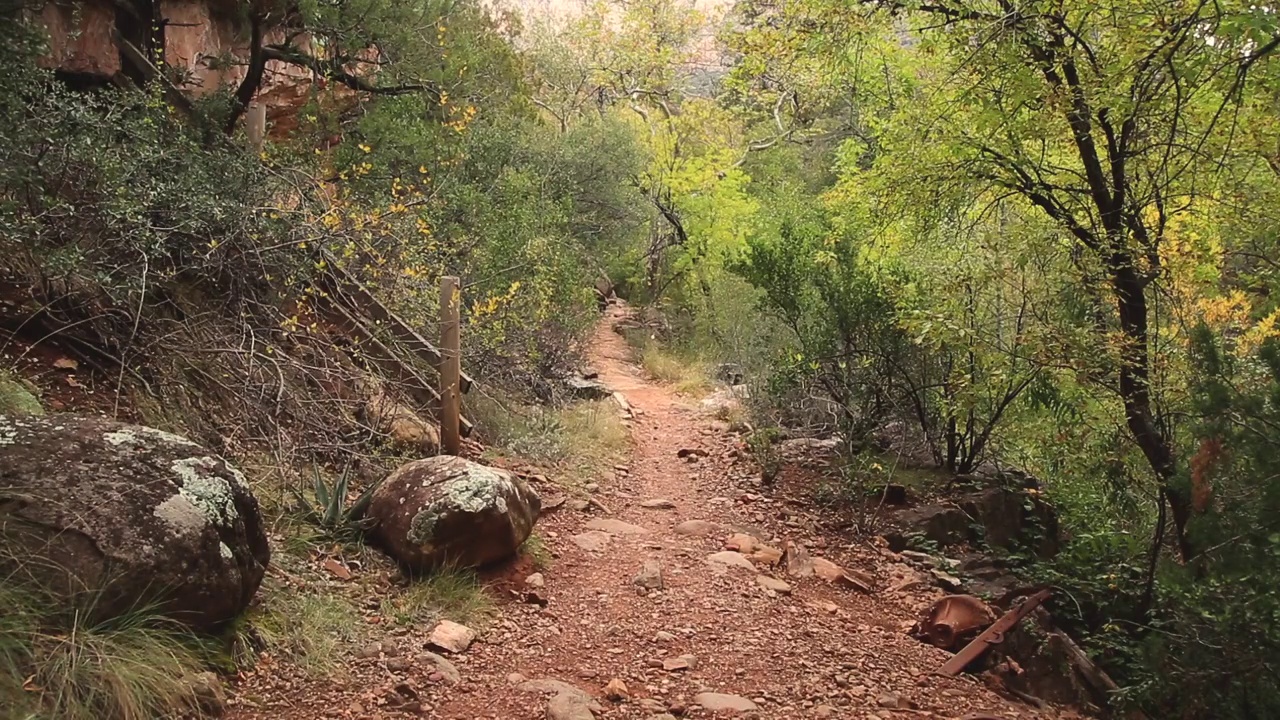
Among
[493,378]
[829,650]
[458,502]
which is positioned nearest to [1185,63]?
[829,650]

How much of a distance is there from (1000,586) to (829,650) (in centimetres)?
193

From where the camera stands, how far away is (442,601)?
4543 millimetres

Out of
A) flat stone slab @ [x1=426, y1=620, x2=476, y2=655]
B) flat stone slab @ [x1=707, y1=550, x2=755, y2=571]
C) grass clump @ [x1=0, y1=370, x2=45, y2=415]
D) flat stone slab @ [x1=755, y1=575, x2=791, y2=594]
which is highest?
grass clump @ [x1=0, y1=370, x2=45, y2=415]

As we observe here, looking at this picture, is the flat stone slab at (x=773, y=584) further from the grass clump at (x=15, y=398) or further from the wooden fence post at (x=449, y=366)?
the grass clump at (x=15, y=398)

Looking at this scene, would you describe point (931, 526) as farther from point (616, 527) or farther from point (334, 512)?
point (334, 512)

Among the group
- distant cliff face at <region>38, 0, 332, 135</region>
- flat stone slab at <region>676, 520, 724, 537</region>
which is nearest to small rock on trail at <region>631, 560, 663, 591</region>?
flat stone slab at <region>676, 520, 724, 537</region>

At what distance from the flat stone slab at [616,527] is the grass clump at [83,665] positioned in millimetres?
3637

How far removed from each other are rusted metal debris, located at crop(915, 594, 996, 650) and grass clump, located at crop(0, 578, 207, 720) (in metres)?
3.98

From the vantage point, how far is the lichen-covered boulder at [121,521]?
295cm

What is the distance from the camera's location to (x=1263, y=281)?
5.83 meters

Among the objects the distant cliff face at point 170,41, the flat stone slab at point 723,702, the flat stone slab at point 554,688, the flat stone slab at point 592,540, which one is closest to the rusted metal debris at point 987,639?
the flat stone slab at point 723,702

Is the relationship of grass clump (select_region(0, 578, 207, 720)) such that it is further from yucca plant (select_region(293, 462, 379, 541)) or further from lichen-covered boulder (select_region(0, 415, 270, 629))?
yucca plant (select_region(293, 462, 379, 541))

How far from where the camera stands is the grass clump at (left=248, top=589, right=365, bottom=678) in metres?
3.63

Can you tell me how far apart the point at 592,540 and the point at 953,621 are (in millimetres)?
2513
